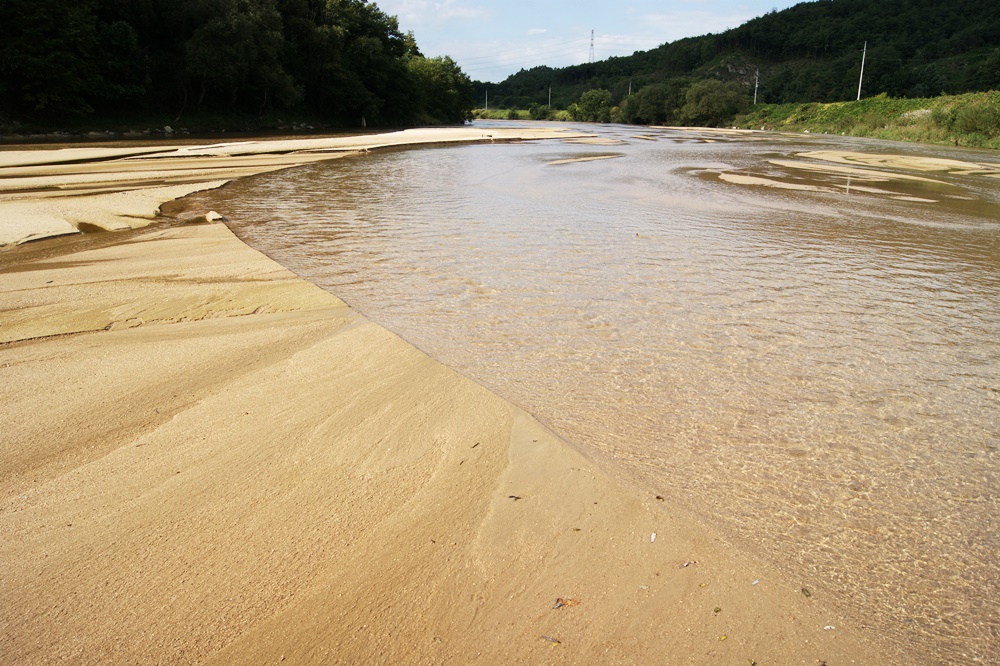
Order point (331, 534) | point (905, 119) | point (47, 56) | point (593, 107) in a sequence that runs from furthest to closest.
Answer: point (593, 107) → point (905, 119) → point (47, 56) → point (331, 534)

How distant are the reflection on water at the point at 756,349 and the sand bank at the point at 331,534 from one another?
31 cm

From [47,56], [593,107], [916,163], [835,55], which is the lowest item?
[916,163]

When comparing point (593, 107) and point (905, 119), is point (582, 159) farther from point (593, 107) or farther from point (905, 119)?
point (593, 107)

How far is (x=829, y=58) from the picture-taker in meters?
110

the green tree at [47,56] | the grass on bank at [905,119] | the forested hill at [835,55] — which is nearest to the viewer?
the green tree at [47,56]

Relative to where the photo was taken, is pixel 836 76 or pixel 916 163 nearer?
pixel 916 163

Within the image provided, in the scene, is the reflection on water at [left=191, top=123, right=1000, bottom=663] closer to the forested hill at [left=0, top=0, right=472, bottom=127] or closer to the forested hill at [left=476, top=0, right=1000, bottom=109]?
the forested hill at [left=0, top=0, right=472, bottom=127]

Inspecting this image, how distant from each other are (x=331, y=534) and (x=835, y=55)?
129539 millimetres

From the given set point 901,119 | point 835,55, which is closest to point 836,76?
point 835,55

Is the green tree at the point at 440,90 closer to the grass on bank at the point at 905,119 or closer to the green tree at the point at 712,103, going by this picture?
the green tree at the point at 712,103

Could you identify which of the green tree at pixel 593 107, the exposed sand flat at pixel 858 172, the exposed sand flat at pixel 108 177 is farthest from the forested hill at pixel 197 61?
the green tree at pixel 593 107

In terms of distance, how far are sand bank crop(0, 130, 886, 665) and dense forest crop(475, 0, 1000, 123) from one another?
7860 cm

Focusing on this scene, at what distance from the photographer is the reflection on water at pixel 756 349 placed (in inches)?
97.3

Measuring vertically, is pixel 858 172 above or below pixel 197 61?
below
